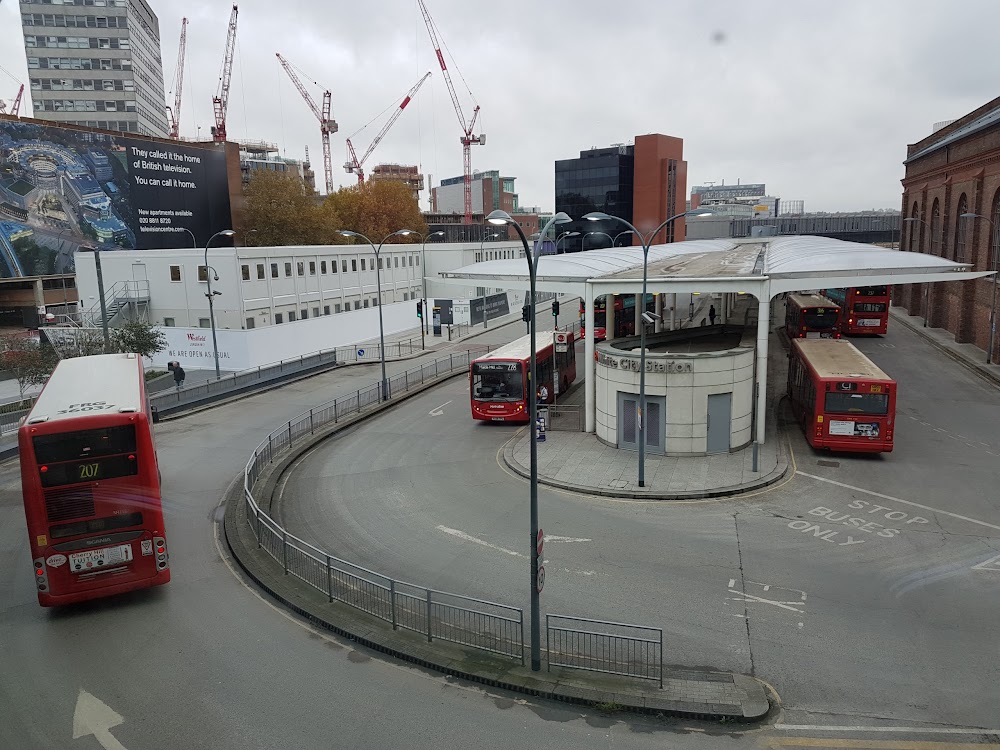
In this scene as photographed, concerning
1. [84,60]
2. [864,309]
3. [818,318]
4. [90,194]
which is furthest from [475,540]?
[84,60]

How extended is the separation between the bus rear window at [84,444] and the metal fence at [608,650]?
7446 mm

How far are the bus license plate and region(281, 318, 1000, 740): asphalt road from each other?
4457mm

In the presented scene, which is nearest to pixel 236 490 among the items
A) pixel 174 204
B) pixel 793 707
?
pixel 793 707

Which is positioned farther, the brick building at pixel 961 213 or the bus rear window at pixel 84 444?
the brick building at pixel 961 213

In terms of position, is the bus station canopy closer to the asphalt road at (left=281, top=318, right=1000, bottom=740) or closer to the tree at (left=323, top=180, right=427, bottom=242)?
the asphalt road at (left=281, top=318, right=1000, bottom=740)

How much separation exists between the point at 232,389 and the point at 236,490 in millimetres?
15771

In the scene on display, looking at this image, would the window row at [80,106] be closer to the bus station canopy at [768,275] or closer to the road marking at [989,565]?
the bus station canopy at [768,275]

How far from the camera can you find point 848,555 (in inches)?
568

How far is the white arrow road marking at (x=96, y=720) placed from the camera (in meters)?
8.86

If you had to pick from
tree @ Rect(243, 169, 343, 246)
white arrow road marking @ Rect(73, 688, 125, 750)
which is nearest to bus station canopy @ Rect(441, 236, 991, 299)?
white arrow road marking @ Rect(73, 688, 125, 750)

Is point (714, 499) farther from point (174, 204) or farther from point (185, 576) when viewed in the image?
point (174, 204)

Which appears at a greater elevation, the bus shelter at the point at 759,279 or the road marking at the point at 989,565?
the bus shelter at the point at 759,279

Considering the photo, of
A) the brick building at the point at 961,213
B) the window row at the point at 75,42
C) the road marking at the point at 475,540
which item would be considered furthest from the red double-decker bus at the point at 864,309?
the window row at the point at 75,42

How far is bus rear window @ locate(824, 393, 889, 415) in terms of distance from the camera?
2031cm
